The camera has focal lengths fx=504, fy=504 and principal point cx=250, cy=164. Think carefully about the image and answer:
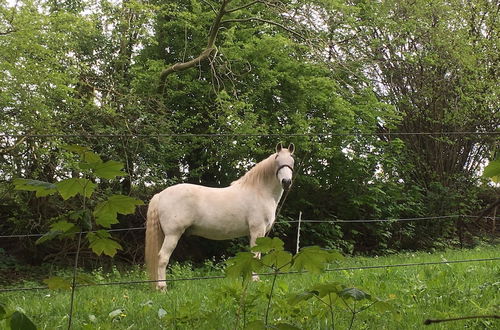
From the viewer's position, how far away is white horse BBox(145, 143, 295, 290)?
6938mm

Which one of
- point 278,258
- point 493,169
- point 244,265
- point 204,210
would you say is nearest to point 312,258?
point 278,258

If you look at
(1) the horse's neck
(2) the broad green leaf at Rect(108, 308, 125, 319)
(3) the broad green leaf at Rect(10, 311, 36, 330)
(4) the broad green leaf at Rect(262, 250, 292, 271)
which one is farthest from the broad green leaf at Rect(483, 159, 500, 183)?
(1) the horse's neck

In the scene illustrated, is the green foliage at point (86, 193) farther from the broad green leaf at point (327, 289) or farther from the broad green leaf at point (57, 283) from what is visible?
the broad green leaf at point (327, 289)

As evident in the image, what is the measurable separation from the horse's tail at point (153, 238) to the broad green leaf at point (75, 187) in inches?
205

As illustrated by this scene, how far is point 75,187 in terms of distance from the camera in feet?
5.53

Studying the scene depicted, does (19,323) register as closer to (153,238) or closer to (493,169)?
(493,169)

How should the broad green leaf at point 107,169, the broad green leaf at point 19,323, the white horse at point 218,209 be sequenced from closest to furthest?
the broad green leaf at point 19,323 < the broad green leaf at point 107,169 < the white horse at point 218,209

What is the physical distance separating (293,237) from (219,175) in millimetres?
2448

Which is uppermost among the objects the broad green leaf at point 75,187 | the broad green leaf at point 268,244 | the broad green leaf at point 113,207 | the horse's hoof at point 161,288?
the broad green leaf at point 75,187

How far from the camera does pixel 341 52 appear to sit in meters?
12.9

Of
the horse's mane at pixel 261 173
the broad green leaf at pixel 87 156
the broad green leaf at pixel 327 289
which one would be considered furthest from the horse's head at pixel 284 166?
the broad green leaf at pixel 87 156

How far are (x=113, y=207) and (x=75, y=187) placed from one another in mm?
141

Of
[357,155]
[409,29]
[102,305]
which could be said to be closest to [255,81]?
[357,155]

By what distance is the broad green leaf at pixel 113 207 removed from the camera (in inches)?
66.7
